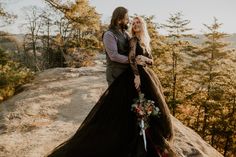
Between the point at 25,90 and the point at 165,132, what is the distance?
8176 mm

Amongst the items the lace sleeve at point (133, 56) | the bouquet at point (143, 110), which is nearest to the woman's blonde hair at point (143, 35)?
the lace sleeve at point (133, 56)

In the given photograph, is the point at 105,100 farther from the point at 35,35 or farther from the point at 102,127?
the point at 35,35

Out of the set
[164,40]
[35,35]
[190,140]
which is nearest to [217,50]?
[164,40]

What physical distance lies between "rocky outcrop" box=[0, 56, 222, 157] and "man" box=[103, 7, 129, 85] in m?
2.19

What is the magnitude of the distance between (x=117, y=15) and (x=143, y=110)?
4.43 ft

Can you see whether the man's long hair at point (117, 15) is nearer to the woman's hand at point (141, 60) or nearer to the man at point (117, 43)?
the man at point (117, 43)

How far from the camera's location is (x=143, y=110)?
502cm

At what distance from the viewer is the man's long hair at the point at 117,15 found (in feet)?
16.7

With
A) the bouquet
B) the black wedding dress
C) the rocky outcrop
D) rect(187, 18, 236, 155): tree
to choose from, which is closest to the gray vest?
the black wedding dress

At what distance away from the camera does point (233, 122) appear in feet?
85.0

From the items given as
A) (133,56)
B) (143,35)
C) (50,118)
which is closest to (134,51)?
(133,56)

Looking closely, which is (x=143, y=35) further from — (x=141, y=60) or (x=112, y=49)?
(x=112, y=49)

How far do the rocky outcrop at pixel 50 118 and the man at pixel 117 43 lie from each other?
2.19 metres

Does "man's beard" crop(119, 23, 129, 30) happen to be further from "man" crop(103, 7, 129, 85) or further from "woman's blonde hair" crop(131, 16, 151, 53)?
"woman's blonde hair" crop(131, 16, 151, 53)
